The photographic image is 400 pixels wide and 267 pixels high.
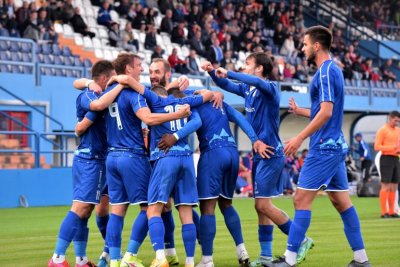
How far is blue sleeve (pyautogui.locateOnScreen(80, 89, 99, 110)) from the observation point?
37.0 feet

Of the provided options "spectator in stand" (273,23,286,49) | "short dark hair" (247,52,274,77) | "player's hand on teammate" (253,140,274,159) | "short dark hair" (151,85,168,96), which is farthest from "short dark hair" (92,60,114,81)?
"spectator in stand" (273,23,286,49)

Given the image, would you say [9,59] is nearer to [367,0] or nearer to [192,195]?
[192,195]

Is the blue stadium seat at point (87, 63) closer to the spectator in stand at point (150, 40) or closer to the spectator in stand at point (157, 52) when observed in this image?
the spectator in stand at point (157, 52)

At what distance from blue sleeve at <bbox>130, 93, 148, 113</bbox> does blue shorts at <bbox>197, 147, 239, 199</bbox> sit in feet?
3.78

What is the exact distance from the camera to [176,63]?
33.6 meters

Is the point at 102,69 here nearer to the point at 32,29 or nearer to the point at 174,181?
the point at 174,181

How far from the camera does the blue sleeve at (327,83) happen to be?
10500 mm

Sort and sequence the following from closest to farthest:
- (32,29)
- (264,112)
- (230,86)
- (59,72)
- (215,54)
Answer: (264,112) → (230,86) → (59,72) → (32,29) → (215,54)

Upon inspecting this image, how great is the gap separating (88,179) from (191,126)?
4.39 feet

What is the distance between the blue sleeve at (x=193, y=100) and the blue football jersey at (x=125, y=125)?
540 millimetres

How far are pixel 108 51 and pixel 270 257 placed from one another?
21754 millimetres

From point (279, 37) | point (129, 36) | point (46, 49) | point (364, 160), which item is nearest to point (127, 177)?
point (46, 49)

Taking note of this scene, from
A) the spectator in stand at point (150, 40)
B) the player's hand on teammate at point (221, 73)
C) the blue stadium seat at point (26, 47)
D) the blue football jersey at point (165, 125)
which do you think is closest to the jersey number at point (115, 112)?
the blue football jersey at point (165, 125)

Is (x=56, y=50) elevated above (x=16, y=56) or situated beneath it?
elevated above
